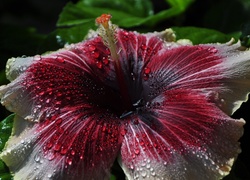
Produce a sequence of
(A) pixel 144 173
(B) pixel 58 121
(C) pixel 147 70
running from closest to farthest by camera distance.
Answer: (A) pixel 144 173 → (B) pixel 58 121 → (C) pixel 147 70

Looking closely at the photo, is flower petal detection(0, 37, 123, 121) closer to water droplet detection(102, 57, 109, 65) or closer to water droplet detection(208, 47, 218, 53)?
water droplet detection(102, 57, 109, 65)

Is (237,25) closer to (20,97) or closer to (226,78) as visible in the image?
(226,78)

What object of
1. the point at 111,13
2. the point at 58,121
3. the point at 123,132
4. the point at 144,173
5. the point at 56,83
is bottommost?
the point at 144,173

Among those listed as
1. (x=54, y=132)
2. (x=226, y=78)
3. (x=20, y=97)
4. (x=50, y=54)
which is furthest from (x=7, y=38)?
(x=226, y=78)

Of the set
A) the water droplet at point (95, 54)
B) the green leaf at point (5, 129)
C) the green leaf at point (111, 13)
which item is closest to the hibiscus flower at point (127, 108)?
the water droplet at point (95, 54)

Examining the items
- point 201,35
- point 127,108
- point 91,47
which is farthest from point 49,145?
point 201,35

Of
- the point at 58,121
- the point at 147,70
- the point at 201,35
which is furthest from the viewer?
the point at 201,35

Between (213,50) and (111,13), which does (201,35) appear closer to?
(213,50)
